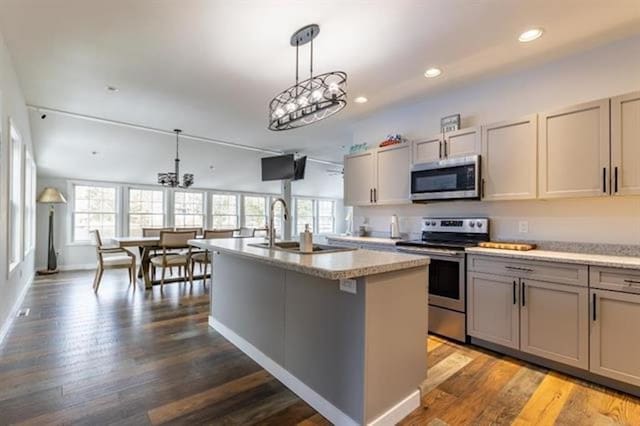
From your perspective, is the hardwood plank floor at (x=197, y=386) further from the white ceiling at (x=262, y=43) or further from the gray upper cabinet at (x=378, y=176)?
the white ceiling at (x=262, y=43)

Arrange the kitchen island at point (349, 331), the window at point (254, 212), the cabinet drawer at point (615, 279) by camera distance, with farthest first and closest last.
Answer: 1. the window at point (254, 212)
2. the cabinet drawer at point (615, 279)
3. the kitchen island at point (349, 331)

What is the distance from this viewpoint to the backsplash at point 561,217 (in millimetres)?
2518

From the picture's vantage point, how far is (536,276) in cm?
246

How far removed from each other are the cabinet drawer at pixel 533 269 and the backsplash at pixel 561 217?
0.58 m

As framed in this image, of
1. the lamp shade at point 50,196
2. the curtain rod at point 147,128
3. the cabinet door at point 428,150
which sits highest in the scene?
the curtain rod at point 147,128

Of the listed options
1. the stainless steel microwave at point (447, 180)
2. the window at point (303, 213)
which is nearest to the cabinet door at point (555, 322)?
the stainless steel microwave at point (447, 180)

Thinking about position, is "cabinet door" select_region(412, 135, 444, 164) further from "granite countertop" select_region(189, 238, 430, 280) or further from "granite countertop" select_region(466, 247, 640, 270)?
"granite countertop" select_region(189, 238, 430, 280)

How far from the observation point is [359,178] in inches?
167

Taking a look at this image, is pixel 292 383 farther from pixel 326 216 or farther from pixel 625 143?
pixel 326 216

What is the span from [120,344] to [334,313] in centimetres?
218

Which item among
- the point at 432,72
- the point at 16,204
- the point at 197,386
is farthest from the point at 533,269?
the point at 16,204

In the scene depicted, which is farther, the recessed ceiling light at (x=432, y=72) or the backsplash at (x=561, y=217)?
the recessed ceiling light at (x=432, y=72)

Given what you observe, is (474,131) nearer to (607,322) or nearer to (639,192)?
(639,192)

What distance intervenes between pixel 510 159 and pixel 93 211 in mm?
7847
